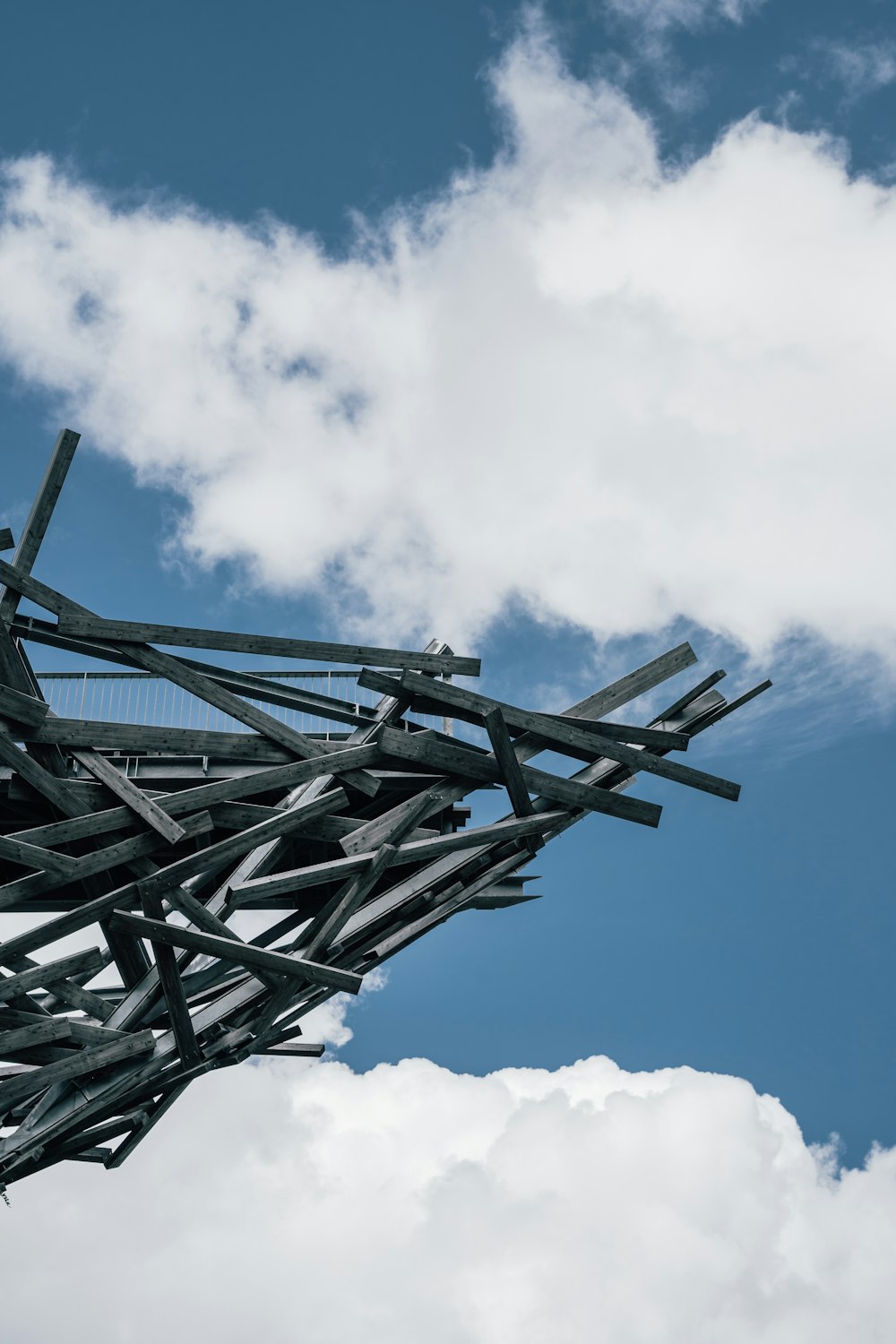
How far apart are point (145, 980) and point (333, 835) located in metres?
2.35

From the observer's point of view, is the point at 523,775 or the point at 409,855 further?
the point at 523,775

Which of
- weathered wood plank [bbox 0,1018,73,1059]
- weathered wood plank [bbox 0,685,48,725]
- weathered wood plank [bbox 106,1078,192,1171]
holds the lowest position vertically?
weathered wood plank [bbox 106,1078,192,1171]

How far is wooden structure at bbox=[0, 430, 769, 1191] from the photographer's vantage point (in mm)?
12000

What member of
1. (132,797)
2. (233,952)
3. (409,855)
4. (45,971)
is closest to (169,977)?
(233,952)

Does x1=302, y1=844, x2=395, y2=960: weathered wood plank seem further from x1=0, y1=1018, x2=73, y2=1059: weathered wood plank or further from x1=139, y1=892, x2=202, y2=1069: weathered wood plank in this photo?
x1=0, y1=1018, x2=73, y2=1059: weathered wood plank

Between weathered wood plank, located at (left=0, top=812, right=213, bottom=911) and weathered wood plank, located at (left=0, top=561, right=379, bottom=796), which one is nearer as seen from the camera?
weathered wood plank, located at (left=0, top=812, right=213, bottom=911)

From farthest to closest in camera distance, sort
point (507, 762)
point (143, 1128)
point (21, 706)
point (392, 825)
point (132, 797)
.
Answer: point (143, 1128)
point (507, 762)
point (392, 825)
point (132, 797)
point (21, 706)

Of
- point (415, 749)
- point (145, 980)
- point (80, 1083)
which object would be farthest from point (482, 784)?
point (80, 1083)

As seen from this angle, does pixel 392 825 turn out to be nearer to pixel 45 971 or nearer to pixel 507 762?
pixel 507 762

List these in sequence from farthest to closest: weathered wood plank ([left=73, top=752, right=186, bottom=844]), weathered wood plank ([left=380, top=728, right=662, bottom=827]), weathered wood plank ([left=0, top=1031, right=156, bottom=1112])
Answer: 1. weathered wood plank ([left=380, top=728, right=662, bottom=827])
2. weathered wood plank ([left=73, top=752, right=186, bottom=844])
3. weathered wood plank ([left=0, top=1031, right=156, bottom=1112])

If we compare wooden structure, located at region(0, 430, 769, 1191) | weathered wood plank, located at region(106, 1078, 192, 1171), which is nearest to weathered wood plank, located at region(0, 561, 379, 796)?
wooden structure, located at region(0, 430, 769, 1191)

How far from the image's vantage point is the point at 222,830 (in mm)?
14078

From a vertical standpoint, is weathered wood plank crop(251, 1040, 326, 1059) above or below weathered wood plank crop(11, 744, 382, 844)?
below

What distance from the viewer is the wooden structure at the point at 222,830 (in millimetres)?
12000
